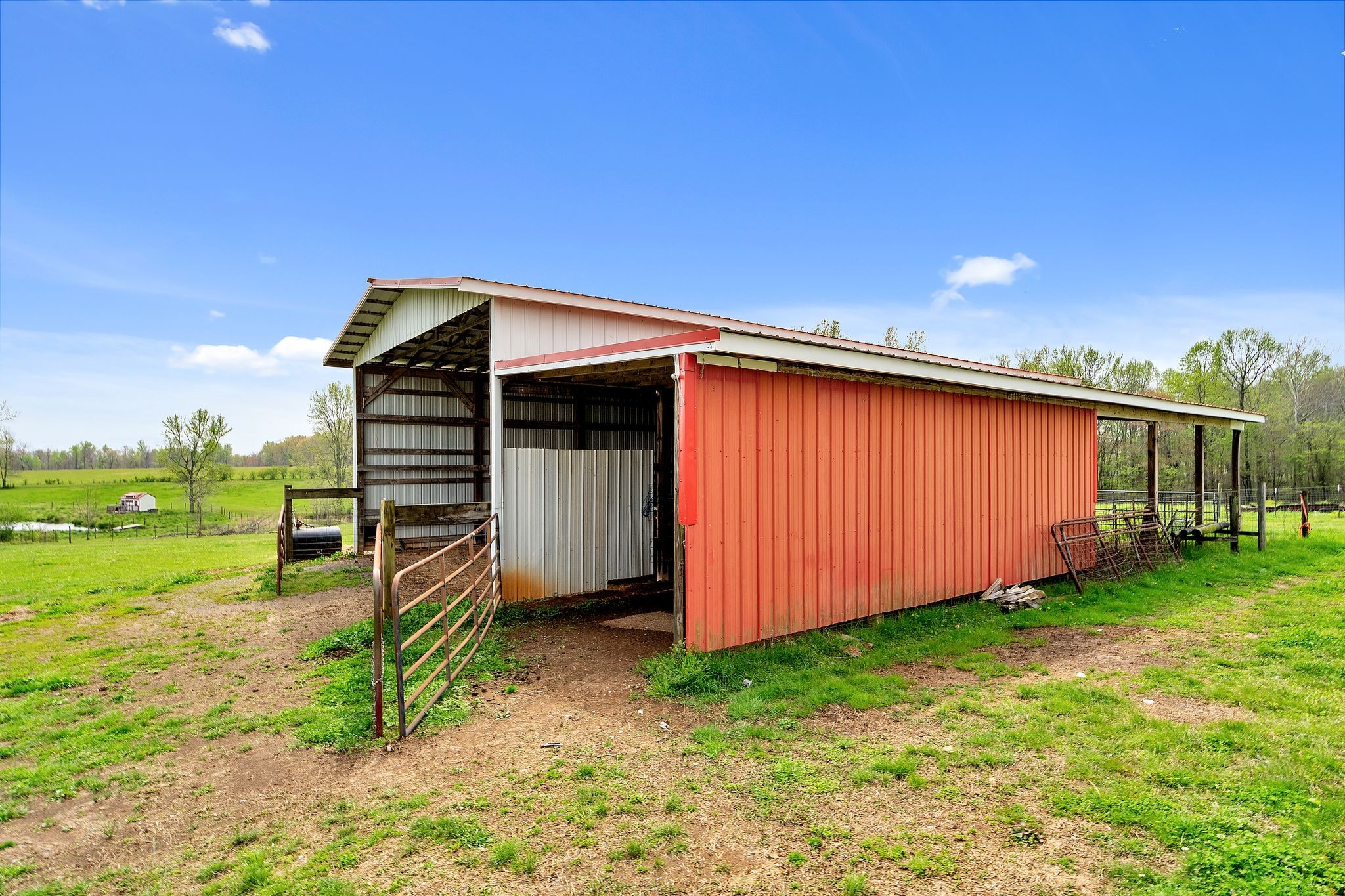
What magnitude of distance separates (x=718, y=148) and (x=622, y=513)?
46.5 ft

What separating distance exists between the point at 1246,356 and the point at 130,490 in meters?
54.9

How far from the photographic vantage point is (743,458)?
5.55m

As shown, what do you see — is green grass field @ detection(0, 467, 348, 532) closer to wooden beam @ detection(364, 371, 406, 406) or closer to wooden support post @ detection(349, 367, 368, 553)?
wooden support post @ detection(349, 367, 368, 553)

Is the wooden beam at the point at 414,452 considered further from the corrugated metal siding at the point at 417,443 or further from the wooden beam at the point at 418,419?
the wooden beam at the point at 418,419

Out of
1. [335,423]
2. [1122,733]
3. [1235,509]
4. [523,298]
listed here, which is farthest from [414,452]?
[335,423]

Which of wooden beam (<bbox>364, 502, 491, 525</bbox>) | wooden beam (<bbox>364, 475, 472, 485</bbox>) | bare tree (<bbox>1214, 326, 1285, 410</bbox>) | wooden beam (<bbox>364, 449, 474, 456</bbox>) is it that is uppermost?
bare tree (<bbox>1214, 326, 1285, 410</bbox>)

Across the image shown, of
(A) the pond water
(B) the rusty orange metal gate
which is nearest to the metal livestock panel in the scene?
(B) the rusty orange metal gate

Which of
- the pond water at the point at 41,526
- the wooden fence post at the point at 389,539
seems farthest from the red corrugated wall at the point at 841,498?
the pond water at the point at 41,526

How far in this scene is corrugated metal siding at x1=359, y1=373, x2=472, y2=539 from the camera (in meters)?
11.8

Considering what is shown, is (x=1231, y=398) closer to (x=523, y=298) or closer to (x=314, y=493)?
(x=523, y=298)

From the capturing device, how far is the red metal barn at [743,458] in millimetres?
5410

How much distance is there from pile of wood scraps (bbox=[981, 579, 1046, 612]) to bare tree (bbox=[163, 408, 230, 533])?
27349 mm

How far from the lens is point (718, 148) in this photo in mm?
18656

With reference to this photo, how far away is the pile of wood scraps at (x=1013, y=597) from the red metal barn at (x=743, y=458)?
20cm
